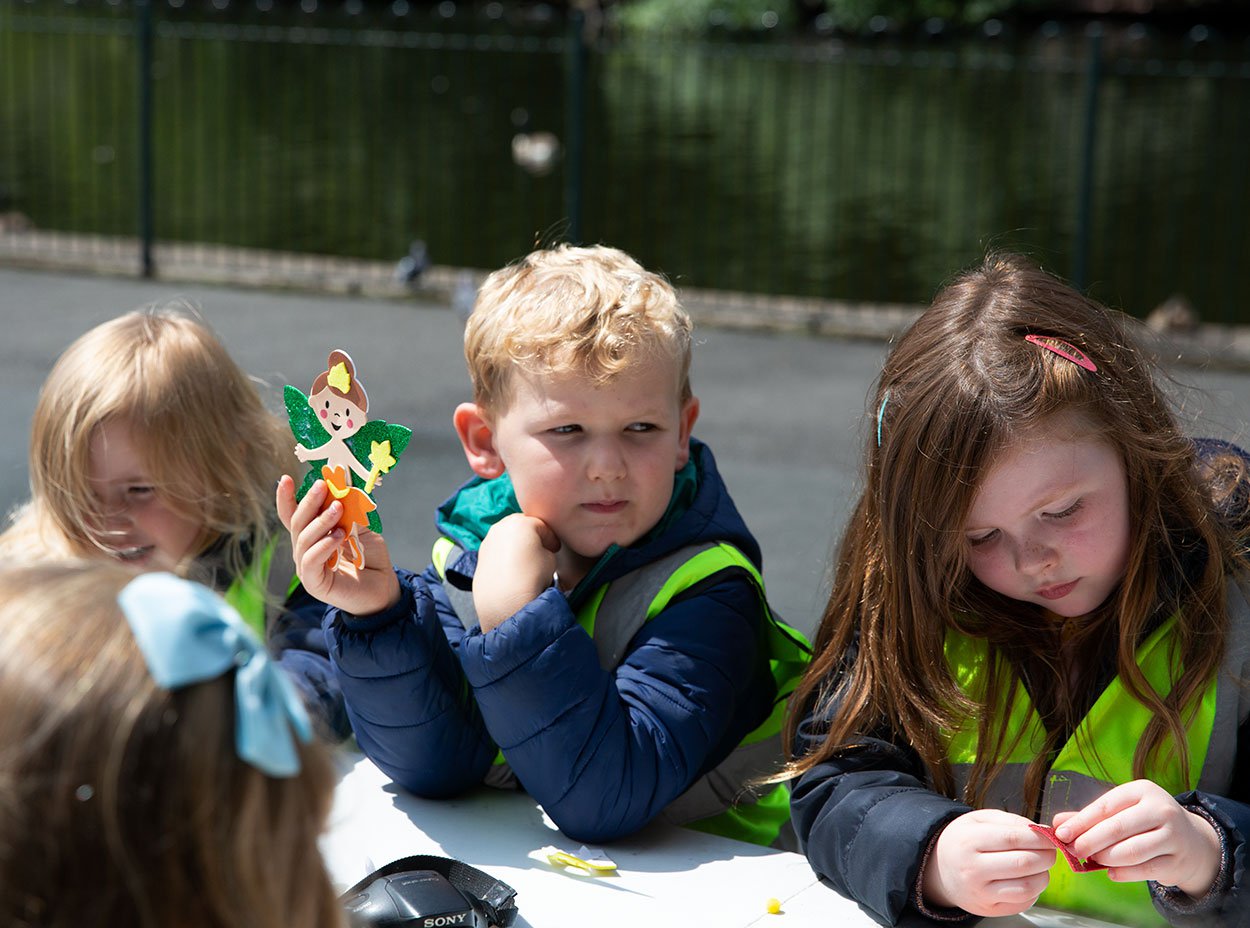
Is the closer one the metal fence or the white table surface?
the white table surface

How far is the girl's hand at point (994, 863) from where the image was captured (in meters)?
1.74

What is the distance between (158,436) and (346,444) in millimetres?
605

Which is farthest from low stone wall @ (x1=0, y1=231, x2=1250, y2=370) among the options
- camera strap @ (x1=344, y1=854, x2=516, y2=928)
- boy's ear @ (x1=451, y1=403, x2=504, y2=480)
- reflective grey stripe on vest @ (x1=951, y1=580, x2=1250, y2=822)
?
camera strap @ (x1=344, y1=854, x2=516, y2=928)

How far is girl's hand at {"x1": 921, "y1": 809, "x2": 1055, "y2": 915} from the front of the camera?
1740 mm

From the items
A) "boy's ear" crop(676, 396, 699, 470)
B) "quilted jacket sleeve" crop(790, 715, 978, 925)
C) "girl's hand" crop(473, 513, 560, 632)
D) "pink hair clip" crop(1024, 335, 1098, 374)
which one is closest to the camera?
"quilted jacket sleeve" crop(790, 715, 978, 925)

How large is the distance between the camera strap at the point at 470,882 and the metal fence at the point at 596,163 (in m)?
7.17

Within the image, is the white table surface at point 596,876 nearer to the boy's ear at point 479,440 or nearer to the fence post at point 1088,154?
the boy's ear at point 479,440

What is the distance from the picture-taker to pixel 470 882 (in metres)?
1.81

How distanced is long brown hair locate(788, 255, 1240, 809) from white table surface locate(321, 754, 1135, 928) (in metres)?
0.16

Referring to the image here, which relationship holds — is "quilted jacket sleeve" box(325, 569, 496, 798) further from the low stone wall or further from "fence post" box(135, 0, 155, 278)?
"fence post" box(135, 0, 155, 278)

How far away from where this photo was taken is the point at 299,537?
198 centimetres

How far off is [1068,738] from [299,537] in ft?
3.32

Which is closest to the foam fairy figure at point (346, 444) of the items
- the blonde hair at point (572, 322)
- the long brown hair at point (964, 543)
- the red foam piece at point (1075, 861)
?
the blonde hair at point (572, 322)

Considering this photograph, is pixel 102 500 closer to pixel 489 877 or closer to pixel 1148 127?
pixel 489 877
